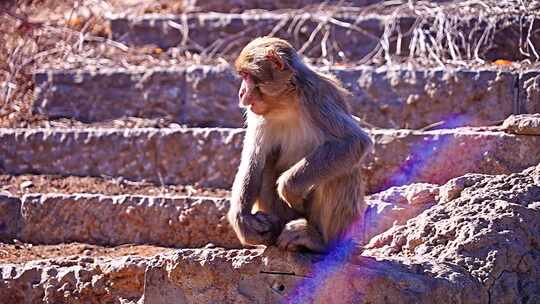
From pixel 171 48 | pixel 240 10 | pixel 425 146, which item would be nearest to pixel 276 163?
pixel 425 146

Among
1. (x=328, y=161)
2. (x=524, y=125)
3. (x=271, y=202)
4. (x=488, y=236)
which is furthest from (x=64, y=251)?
(x=488, y=236)

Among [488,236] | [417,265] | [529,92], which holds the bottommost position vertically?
[417,265]

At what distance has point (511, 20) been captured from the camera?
9633 millimetres

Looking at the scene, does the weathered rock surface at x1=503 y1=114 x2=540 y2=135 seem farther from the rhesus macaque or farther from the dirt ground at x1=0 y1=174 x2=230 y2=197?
the dirt ground at x1=0 y1=174 x2=230 y2=197

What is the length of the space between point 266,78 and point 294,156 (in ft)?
1.48

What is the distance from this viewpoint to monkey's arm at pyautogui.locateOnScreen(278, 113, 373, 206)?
579cm

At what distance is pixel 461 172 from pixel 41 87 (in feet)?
13.2

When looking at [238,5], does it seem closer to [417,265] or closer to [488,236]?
[488,236]

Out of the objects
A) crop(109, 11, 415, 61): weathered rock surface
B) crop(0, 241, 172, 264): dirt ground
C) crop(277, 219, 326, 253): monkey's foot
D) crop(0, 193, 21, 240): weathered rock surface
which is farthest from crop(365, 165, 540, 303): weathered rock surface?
crop(109, 11, 415, 61): weathered rock surface

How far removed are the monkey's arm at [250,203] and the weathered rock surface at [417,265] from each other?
10 centimetres

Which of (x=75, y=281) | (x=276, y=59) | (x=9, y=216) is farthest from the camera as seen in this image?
(x=9, y=216)

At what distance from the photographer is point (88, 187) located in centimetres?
911

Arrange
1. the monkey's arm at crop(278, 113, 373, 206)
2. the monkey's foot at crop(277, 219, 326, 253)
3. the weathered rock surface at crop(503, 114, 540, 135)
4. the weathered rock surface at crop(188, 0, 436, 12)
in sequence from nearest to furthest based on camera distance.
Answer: the monkey's foot at crop(277, 219, 326, 253) → the monkey's arm at crop(278, 113, 373, 206) → the weathered rock surface at crop(503, 114, 540, 135) → the weathered rock surface at crop(188, 0, 436, 12)

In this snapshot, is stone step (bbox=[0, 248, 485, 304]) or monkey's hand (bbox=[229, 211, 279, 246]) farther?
monkey's hand (bbox=[229, 211, 279, 246])
